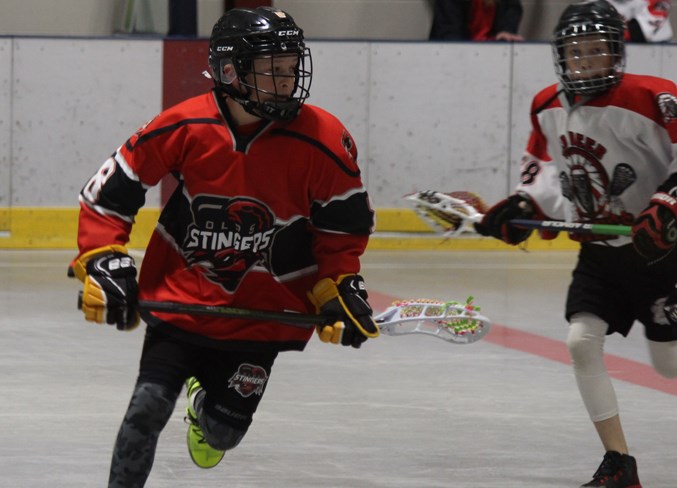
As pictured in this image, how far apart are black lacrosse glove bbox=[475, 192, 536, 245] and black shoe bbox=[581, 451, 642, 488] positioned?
77 cm

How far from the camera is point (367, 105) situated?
10.2 m

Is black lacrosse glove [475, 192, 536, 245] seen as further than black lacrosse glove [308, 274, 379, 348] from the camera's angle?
Yes

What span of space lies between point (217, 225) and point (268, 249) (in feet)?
0.52

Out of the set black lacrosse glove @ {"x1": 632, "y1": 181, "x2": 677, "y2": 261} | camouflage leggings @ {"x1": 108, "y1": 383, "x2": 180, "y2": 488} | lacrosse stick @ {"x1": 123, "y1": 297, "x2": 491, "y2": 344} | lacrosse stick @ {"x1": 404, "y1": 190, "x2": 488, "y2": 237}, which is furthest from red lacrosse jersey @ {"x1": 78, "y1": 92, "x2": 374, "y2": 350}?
lacrosse stick @ {"x1": 404, "y1": 190, "x2": 488, "y2": 237}

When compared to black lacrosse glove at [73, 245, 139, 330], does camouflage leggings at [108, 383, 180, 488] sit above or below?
below

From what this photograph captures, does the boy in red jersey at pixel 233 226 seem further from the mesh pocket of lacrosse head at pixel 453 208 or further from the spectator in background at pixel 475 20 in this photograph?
the spectator in background at pixel 475 20

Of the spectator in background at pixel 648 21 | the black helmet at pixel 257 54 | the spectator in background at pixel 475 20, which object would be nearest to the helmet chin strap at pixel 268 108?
the black helmet at pixel 257 54

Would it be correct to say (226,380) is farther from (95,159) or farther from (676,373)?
(95,159)

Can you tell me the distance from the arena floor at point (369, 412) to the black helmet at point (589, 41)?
1206 mm

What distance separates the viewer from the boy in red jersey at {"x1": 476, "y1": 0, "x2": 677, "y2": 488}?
4.25 m

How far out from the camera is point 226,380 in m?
3.70

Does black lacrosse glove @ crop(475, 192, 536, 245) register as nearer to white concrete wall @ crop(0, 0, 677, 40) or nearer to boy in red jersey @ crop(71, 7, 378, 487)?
boy in red jersey @ crop(71, 7, 378, 487)

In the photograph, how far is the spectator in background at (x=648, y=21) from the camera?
10.3 meters

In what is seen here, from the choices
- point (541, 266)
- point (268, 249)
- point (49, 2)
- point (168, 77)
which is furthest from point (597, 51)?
point (49, 2)
